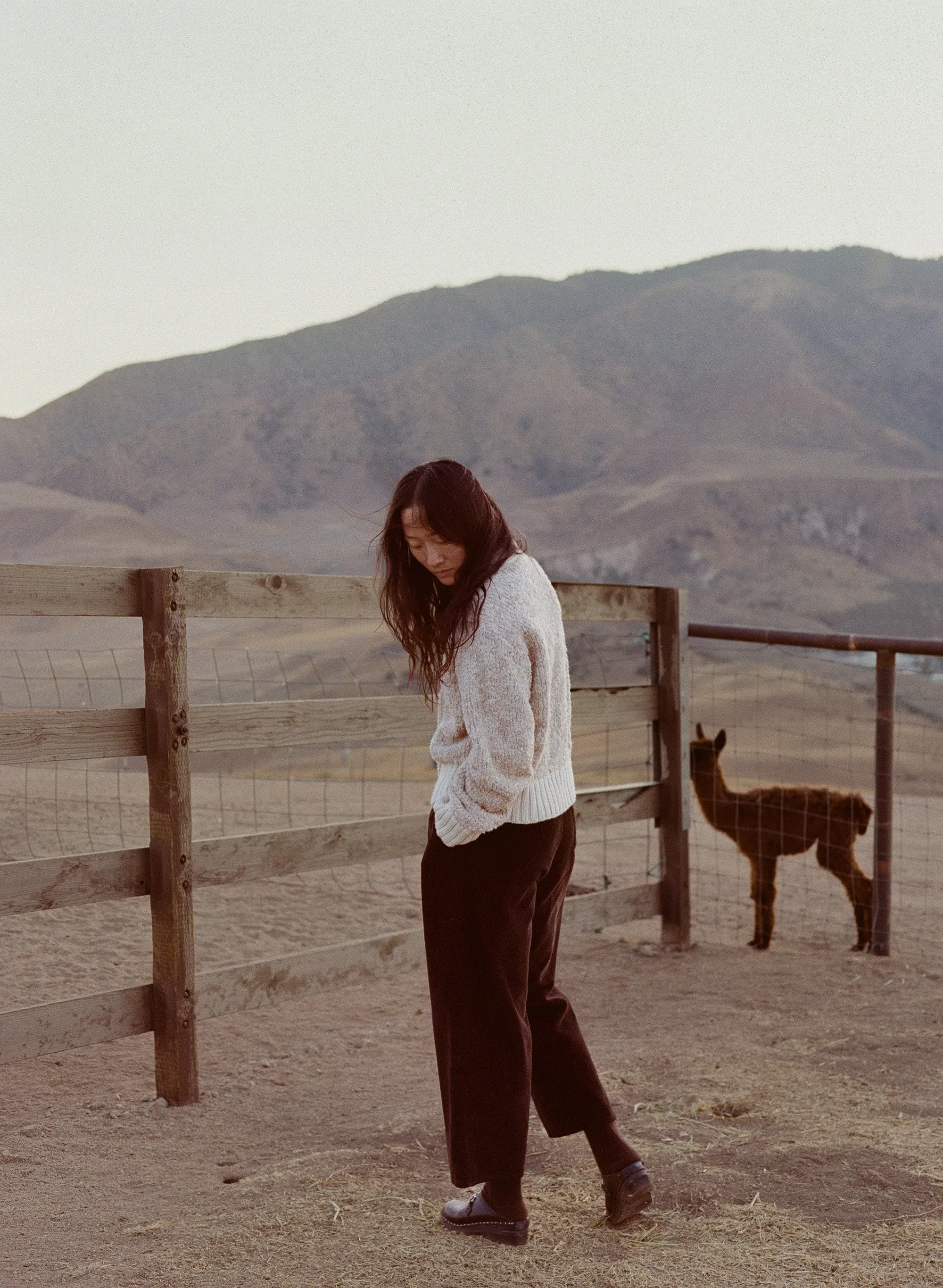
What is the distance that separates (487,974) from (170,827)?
1647mm

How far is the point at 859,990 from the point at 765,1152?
2125 millimetres

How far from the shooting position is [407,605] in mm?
3014

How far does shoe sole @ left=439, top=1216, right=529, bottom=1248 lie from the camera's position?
3.03m

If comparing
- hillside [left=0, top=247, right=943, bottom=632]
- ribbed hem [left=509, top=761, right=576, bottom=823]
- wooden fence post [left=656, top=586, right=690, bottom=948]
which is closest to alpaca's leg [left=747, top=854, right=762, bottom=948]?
wooden fence post [left=656, top=586, right=690, bottom=948]

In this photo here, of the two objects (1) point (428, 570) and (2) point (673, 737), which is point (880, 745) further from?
(1) point (428, 570)

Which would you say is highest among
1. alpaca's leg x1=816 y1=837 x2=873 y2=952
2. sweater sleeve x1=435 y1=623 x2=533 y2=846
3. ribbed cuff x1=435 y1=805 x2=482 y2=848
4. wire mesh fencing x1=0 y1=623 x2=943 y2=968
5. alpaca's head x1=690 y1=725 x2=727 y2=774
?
sweater sleeve x1=435 y1=623 x2=533 y2=846

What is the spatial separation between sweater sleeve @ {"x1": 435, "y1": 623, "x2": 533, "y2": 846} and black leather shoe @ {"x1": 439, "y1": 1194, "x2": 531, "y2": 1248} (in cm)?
99

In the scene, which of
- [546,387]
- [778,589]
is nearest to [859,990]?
[778,589]

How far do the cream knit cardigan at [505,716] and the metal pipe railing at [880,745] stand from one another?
11.3 feet

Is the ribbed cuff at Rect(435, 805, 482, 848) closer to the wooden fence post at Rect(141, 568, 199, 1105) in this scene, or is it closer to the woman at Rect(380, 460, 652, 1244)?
the woman at Rect(380, 460, 652, 1244)

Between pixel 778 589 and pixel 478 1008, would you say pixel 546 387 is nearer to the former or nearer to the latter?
pixel 778 589

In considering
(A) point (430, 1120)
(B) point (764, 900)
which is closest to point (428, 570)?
(A) point (430, 1120)

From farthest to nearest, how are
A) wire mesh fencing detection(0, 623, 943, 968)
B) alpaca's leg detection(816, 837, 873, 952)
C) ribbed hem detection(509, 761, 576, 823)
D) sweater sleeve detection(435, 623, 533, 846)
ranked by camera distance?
wire mesh fencing detection(0, 623, 943, 968)
alpaca's leg detection(816, 837, 873, 952)
ribbed hem detection(509, 761, 576, 823)
sweater sleeve detection(435, 623, 533, 846)

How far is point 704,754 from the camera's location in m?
6.43
